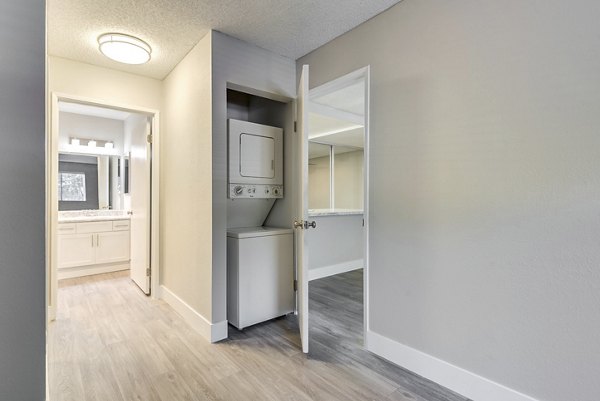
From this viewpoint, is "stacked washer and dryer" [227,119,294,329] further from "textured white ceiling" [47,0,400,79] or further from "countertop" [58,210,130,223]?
"countertop" [58,210,130,223]

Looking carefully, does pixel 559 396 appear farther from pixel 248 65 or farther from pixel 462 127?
pixel 248 65

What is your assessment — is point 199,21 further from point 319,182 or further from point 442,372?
point 319,182

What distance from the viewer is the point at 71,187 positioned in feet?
14.3

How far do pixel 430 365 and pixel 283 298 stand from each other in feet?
4.34

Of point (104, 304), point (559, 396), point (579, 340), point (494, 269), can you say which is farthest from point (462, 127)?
point (104, 304)

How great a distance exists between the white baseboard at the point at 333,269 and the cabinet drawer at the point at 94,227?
304 cm

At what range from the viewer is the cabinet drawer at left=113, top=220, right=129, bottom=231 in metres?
4.28

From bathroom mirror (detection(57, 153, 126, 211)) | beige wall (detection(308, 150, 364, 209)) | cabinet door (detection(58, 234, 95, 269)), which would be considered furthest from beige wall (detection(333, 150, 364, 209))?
cabinet door (detection(58, 234, 95, 269))

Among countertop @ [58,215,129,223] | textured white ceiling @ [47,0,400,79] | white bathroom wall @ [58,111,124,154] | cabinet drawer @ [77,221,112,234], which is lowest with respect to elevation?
cabinet drawer @ [77,221,112,234]

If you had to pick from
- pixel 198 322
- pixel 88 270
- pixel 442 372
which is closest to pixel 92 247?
pixel 88 270

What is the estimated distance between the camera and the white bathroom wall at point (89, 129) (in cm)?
427

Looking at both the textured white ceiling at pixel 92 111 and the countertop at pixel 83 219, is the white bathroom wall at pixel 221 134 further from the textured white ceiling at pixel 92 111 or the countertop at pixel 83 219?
the countertop at pixel 83 219

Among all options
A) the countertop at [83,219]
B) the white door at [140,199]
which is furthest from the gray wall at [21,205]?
the countertop at [83,219]

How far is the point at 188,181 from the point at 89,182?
299 centimetres
